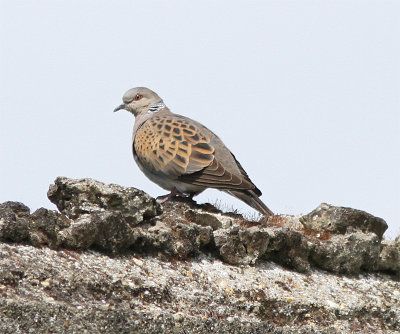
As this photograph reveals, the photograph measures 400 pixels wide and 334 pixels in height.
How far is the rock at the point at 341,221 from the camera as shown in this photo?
30.7ft

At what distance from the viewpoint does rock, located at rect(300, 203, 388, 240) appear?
9.36m

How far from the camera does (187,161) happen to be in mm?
10891

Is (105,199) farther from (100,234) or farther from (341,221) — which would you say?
(341,221)

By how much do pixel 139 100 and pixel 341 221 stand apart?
17.3 feet

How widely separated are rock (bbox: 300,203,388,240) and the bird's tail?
784mm

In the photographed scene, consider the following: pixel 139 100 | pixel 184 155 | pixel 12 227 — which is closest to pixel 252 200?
pixel 184 155

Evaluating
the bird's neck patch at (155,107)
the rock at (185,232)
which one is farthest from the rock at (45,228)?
the bird's neck patch at (155,107)

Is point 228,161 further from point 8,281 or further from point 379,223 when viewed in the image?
point 8,281

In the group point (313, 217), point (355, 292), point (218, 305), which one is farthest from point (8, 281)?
point (313, 217)

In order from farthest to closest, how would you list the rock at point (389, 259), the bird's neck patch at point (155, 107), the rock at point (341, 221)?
1. the bird's neck patch at point (155, 107)
2. the rock at point (341, 221)
3. the rock at point (389, 259)

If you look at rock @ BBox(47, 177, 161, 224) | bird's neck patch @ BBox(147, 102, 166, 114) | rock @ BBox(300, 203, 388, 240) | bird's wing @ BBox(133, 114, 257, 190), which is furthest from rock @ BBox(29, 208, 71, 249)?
bird's neck patch @ BBox(147, 102, 166, 114)

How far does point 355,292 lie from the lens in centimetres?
822

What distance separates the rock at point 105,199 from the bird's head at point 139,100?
17.4ft

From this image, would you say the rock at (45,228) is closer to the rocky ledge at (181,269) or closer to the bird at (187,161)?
the rocky ledge at (181,269)
